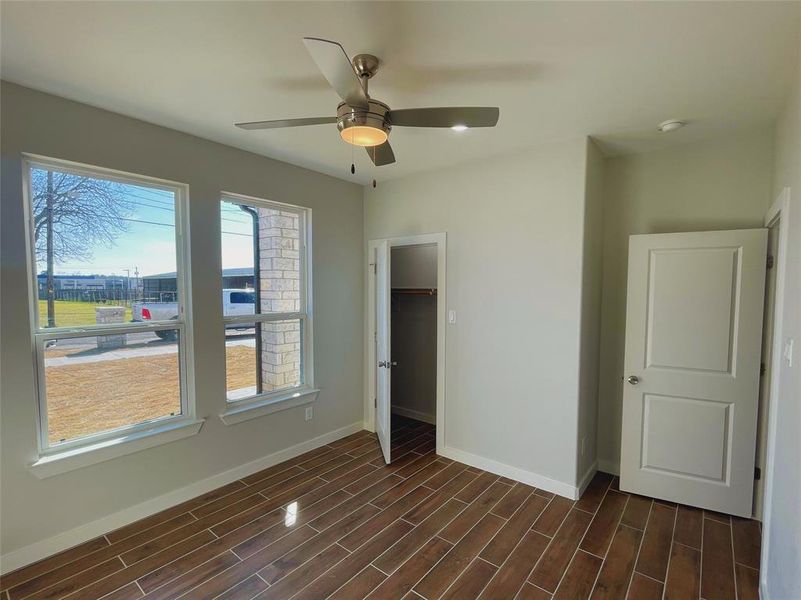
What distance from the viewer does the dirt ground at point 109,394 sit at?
2.27 m

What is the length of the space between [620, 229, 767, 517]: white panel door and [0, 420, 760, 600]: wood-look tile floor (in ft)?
0.80

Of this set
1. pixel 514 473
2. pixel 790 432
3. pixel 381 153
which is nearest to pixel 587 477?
pixel 514 473

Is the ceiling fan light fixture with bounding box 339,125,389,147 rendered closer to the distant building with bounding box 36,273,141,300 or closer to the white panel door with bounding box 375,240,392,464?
the white panel door with bounding box 375,240,392,464

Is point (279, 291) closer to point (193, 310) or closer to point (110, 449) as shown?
point (193, 310)

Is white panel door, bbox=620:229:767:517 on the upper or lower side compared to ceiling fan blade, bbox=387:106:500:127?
lower

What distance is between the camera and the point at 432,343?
4.41 m

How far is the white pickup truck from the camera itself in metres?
2.59

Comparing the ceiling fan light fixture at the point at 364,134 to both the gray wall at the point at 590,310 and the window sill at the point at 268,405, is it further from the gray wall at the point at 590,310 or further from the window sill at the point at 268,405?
the window sill at the point at 268,405

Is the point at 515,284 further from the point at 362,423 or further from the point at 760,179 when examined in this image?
the point at 362,423

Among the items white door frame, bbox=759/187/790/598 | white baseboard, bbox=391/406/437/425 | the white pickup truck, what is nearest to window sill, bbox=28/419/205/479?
the white pickup truck

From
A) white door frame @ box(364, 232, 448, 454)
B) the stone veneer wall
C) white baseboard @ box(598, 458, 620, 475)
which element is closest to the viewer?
white baseboard @ box(598, 458, 620, 475)

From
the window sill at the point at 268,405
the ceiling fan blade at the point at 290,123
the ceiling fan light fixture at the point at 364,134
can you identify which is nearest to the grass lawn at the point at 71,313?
the window sill at the point at 268,405

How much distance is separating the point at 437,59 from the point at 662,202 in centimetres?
228

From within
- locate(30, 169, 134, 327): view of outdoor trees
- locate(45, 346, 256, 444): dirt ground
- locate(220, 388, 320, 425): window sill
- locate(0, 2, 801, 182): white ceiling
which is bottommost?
locate(220, 388, 320, 425): window sill
